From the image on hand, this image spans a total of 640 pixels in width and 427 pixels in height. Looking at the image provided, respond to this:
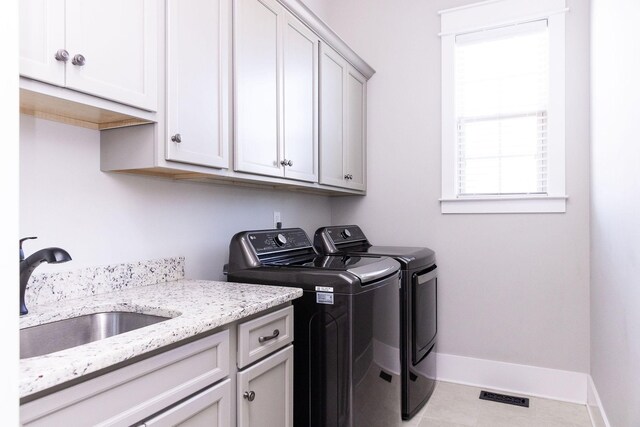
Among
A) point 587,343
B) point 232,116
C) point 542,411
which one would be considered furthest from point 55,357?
point 587,343

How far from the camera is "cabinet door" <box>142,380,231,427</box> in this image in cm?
105

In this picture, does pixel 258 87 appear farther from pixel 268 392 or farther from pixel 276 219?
pixel 268 392

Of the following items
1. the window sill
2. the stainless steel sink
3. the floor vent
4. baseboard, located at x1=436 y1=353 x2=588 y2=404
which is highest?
the window sill

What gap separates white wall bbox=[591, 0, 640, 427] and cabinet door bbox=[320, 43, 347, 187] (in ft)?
4.89

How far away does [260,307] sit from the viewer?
54.0 inches

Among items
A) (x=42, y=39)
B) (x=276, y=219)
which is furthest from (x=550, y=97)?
(x=42, y=39)

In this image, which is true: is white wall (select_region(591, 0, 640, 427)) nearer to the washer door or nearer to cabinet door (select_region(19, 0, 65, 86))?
the washer door

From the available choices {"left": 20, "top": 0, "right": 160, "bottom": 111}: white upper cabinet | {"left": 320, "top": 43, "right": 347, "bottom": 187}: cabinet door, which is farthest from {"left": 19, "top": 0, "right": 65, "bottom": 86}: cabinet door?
{"left": 320, "top": 43, "right": 347, "bottom": 187}: cabinet door

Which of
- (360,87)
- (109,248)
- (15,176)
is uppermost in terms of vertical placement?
(360,87)

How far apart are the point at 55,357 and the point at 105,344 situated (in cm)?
10

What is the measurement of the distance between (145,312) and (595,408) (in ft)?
8.05

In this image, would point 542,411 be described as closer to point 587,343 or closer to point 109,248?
point 587,343

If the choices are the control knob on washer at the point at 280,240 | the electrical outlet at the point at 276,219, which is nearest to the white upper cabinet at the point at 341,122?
the electrical outlet at the point at 276,219

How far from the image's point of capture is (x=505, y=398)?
8.88ft
